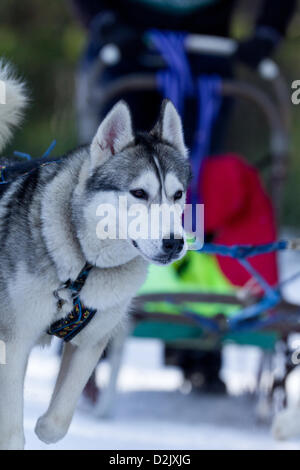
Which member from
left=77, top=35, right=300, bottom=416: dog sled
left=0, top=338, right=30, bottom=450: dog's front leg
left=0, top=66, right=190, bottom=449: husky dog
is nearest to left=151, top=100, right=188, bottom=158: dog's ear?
left=0, top=66, right=190, bottom=449: husky dog

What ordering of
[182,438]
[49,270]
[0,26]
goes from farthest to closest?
1. [0,26]
2. [182,438]
3. [49,270]

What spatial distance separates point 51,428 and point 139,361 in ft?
11.7

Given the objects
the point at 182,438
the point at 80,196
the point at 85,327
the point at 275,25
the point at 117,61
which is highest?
the point at 275,25

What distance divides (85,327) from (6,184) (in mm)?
456

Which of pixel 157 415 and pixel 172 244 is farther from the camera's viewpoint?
pixel 157 415

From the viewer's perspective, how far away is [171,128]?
200 centimetres

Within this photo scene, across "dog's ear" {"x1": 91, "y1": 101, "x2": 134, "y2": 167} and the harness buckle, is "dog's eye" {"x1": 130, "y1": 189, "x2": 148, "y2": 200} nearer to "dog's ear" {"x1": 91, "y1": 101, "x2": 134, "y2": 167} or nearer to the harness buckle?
"dog's ear" {"x1": 91, "y1": 101, "x2": 134, "y2": 167}

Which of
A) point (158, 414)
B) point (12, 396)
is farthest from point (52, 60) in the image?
point (12, 396)

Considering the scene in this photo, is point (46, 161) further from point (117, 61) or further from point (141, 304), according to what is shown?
point (117, 61)

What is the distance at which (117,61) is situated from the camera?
3.98 m

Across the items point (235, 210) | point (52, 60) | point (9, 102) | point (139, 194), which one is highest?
point (52, 60)

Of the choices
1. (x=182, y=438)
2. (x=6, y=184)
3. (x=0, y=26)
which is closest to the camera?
(x=6, y=184)

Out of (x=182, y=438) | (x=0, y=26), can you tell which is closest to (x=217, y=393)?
(x=182, y=438)

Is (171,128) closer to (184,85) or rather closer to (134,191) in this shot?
(134,191)
